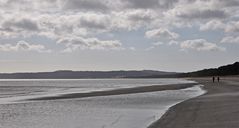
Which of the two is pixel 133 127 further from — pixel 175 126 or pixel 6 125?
pixel 6 125

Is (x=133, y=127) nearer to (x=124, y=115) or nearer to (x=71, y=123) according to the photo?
(x=71, y=123)

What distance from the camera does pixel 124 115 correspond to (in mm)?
25359

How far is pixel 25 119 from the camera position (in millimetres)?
24047

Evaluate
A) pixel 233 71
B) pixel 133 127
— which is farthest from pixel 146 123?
pixel 233 71

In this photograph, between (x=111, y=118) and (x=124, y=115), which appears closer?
(x=111, y=118)

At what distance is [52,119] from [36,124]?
85.5 inches

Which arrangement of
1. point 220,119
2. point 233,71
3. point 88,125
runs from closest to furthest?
1. point 220,119
2. point 88,125
3. point 233,71

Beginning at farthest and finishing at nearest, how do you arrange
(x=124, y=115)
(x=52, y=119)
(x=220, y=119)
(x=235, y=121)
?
(x=124, y=115), (x=52, y=119), (x=220, y=119), (x=235, y=121)

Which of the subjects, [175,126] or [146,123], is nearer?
[175,126]

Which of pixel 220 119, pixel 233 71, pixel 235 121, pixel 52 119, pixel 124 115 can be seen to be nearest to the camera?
pixel 235 121

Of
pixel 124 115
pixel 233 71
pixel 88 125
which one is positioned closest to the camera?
pixel 88 125

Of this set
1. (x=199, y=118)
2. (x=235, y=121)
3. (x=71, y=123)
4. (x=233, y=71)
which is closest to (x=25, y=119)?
(x=71, y=123)

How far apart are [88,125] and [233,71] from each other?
602ft

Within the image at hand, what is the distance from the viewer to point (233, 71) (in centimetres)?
19688
